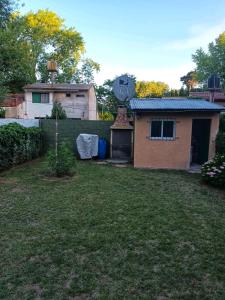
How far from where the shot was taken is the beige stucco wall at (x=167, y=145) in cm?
1010

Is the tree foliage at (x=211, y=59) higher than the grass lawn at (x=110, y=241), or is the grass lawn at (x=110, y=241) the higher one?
the tree foliage at (x=211, y=59)

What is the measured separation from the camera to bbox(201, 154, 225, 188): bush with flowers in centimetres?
751

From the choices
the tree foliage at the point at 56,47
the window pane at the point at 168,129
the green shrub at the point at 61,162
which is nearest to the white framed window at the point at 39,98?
the tree foliage at the point at 56,47

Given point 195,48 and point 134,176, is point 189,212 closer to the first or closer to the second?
point 134,176

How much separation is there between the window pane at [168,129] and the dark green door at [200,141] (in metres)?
1.53

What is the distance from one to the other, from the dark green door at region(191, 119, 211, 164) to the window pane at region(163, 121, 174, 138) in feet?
5.03

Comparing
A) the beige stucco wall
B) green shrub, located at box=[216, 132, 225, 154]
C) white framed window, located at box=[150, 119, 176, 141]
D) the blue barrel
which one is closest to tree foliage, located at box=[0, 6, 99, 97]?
the blue barrel

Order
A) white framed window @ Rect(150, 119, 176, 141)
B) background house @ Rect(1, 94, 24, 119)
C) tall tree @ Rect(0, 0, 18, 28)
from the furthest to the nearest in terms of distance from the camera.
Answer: background house @ Rect(1, 94, 24, 119) < tall tree @ Rect(0, 0, 18, 28) < white framed window @ Rect(150, 119, 176, 141)

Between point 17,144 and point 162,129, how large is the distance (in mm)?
5252

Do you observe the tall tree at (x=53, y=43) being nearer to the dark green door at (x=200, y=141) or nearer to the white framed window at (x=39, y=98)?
the white framed window at (x=39, y=98)

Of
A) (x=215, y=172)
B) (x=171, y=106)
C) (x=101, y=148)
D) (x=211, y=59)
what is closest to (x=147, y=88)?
(x=211, y=59)

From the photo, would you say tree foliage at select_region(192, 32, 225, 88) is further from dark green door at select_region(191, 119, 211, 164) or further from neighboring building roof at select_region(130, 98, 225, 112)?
neighboring building roof at select_region(130, 98, 225, 112)

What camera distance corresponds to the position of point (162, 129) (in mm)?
10188

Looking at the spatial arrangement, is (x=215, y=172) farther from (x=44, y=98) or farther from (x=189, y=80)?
(x=189, y=80)
